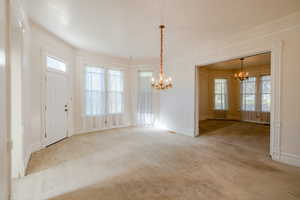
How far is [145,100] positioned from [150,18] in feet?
12.5

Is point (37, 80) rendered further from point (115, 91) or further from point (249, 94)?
point (249, 94)

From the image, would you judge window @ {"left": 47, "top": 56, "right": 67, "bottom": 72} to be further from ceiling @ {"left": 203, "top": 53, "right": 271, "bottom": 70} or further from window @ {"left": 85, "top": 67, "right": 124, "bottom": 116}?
ceiling @ {"left": 203, "top": 53, "right": 271, "bottom": 70}

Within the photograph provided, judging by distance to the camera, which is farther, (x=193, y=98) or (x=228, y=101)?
(x=228, y=101)

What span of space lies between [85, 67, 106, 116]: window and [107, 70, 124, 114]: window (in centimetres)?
26

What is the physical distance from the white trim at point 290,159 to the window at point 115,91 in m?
5.28

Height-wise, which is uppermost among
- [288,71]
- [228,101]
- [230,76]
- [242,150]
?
[230,76]

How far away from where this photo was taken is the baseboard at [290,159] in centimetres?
278

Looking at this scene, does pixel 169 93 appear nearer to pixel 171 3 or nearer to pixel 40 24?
pixel 171 3

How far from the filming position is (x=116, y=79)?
6.16 m

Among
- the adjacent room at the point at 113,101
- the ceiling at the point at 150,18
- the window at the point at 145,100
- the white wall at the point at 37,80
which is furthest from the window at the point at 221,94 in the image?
the white wall at the point at 37,80

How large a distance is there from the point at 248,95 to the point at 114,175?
8.23 metres

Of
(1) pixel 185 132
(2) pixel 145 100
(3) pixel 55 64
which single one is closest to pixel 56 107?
(3) pixel 55 64

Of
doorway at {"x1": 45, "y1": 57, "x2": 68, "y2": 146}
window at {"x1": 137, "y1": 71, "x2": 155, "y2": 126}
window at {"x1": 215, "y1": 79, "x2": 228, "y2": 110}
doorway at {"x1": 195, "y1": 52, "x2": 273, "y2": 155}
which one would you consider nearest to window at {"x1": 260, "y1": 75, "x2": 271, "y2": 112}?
doorway at {"x1": 195, "y1": 52, "x2": 273, "y2": 155}

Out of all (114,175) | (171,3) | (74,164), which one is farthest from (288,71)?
(74,164)
